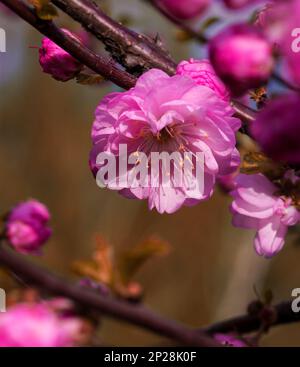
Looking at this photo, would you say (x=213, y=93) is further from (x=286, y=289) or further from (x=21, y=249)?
(x=286, y=289)

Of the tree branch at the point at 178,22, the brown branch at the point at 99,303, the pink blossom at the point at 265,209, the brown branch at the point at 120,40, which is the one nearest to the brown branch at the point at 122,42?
the brown branch at the point at 120,40

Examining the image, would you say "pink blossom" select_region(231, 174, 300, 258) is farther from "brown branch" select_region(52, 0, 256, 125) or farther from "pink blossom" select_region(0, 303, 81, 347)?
"pink blossom" select_region(0, 303, 81, 347)

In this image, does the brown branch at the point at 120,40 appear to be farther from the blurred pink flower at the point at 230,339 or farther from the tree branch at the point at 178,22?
the blurred pink flower at the point at 230,339

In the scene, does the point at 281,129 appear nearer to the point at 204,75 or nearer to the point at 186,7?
the point at 186,7

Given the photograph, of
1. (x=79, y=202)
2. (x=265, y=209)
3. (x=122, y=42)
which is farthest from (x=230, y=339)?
(x=79, y=202)

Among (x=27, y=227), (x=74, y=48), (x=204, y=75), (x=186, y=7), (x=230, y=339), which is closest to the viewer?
(x=186, y=7)

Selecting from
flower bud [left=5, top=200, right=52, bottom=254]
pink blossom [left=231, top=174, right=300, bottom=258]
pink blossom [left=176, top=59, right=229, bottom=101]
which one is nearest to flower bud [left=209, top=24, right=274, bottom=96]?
pink blossom [left=176, top=59, right=229, bottom=101]
